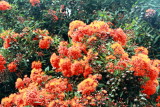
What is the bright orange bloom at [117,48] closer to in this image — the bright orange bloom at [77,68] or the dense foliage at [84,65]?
the dense foliage at [84,65]

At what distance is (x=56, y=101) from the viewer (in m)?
3.83

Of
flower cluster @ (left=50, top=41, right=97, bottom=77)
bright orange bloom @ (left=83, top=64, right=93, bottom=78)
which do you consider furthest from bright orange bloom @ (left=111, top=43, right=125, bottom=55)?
bright orange bloom @ (left=83, top=64, right=93, bottom=78)

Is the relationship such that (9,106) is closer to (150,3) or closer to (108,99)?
(108,99)

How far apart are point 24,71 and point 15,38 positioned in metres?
0.86

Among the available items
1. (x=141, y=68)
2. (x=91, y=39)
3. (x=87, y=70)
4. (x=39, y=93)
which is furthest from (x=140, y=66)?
(x=39, y=93)

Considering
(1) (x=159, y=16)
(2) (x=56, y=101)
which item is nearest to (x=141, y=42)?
(1) (x=159, y=16)

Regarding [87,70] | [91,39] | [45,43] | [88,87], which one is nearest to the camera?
[88,87]

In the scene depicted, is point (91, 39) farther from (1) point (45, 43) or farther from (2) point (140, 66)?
(1) point (45, 43)

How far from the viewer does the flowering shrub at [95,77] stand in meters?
3.97

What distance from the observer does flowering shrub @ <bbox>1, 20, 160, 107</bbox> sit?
397 cm

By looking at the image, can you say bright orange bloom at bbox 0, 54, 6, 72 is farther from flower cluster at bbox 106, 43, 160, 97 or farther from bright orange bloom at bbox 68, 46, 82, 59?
flower cluster at bbox 106, 43, 160, 97

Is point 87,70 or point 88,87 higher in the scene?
point 87,70

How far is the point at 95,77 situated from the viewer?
13.7 feet

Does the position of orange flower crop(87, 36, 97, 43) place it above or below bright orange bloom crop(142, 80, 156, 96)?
above
